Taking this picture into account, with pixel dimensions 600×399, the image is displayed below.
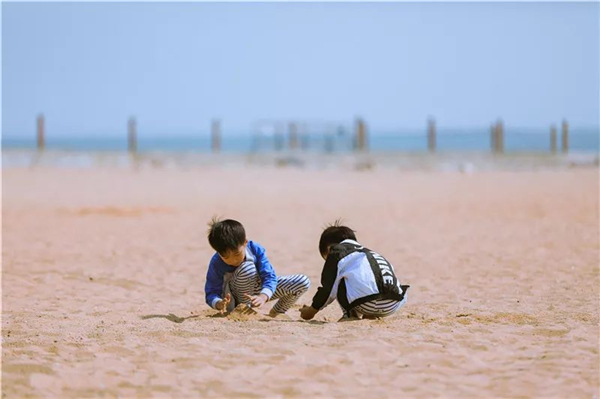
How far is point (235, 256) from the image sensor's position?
21.2ft

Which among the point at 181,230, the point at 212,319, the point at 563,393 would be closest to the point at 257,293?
the point at 212,319

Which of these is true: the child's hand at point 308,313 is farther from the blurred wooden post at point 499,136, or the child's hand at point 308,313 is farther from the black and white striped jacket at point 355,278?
the blurred wooden post at point 499,136

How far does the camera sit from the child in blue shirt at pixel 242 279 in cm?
642

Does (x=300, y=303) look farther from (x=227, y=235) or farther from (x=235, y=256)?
(x=227, y=235)

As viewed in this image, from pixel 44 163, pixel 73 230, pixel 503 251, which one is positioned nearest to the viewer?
pixel 503 251

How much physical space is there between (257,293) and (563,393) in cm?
249

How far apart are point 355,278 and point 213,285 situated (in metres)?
1.06

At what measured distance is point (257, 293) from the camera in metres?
6.64

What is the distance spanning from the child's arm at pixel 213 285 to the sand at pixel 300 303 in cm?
15

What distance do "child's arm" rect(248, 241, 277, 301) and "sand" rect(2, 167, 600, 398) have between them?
0.79 ft

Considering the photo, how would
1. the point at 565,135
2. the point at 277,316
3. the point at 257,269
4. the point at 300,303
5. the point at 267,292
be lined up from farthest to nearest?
the point at 565,135, the point at 300,303, the point at 277,316, the point at 257,269, the point at 267,292

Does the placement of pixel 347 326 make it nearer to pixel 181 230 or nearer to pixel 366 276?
pixel 366 276

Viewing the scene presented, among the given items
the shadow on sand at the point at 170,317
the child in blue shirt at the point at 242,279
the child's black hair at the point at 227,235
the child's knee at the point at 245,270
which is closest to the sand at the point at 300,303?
the shadow on sand at the point at 170,317

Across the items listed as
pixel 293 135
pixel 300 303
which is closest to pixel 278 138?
pixel 293 135
